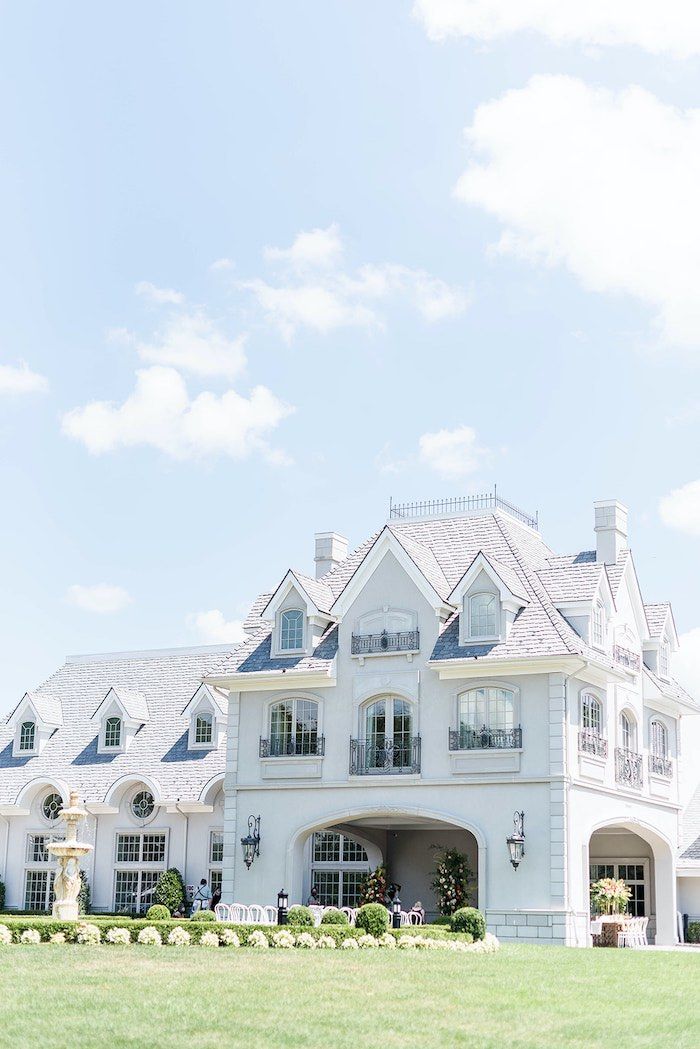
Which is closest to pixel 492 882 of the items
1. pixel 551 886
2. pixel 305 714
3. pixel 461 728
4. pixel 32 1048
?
pixel 551 886

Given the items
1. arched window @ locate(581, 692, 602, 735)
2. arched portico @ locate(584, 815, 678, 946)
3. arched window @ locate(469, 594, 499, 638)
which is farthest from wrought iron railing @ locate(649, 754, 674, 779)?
arched window @ locate(469, 594, 499, 638)

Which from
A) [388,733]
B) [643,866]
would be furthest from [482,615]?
[643,866]

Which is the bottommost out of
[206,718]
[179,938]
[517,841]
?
[179,938]

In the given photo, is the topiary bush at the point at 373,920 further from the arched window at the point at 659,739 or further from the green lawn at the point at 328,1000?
the arched window at the point at 659,739

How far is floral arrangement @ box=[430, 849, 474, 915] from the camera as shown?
35.5 meters

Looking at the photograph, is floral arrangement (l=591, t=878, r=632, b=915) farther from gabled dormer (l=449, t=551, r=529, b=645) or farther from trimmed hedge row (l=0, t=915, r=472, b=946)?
trimmed hedge row (l=0, t=915, r=472, b=946)

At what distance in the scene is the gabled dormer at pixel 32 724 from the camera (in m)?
47.0

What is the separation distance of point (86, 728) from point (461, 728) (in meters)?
17.5

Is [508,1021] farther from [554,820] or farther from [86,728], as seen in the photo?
[86,728]

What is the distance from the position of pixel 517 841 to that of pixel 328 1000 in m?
15.5

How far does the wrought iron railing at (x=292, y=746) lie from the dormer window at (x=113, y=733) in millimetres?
10181

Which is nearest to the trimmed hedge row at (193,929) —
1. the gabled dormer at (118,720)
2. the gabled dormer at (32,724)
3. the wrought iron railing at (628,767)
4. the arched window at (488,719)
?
the arched window at (488,719)

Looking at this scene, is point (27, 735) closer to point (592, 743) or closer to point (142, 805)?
point (142, 805)

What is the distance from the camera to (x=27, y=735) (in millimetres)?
47406
